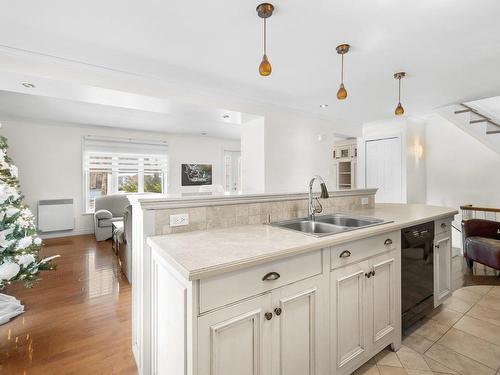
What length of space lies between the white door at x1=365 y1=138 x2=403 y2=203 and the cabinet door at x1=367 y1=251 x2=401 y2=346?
3.76 metres

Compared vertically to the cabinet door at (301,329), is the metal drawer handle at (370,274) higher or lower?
higher

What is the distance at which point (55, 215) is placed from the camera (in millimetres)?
5211

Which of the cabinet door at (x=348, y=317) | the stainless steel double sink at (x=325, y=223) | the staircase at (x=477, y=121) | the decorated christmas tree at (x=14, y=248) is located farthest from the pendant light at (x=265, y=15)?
the staircase at (x=477, y=121)

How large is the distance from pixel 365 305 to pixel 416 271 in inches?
28.0

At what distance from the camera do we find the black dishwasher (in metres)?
1.89

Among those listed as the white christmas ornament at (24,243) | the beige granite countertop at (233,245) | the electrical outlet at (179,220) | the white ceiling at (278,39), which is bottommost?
the white christmas ornament at (24,243)

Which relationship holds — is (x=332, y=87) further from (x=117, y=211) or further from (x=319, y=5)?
(x=117, y=211)

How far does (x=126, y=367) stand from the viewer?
169cm

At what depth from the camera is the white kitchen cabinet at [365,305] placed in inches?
56.6

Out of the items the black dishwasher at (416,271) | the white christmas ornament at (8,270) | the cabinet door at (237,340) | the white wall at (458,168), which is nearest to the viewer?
the cabinet door at (237,340)

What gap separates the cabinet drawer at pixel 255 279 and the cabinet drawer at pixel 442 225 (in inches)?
60.1

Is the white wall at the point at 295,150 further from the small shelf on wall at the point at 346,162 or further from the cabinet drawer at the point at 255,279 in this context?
the cabinet drawer at the point at 255,279

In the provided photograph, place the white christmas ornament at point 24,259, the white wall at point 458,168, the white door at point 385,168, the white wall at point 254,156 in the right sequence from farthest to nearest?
the white door at point 385,168, the white wall at point 458,168, the white wall at point 254,156, the white christmas ornament at point 24,259

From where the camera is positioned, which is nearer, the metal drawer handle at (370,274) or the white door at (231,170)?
the metal drawer handle at (370,274)
